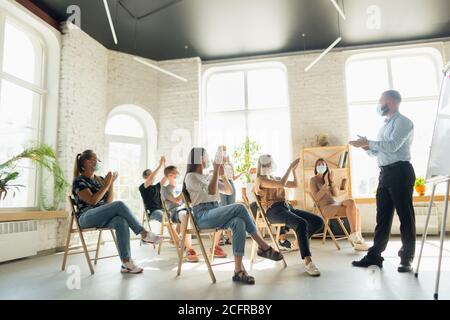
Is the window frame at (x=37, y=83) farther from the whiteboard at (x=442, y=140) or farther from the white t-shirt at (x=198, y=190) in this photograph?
the whiteboard at (x=442, y=140)

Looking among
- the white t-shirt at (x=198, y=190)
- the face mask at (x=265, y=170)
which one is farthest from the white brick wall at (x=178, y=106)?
the white t-shirt at (x=198, y=190)

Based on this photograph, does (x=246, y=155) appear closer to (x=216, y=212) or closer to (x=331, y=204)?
(x=331, y=204)

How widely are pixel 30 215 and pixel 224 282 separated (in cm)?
301

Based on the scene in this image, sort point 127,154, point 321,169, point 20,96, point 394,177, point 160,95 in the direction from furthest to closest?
point 160,95 → point 127,154 → point 20,96 → point 321,169 → point 394,177

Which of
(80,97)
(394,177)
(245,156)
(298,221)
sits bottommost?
(298,221)

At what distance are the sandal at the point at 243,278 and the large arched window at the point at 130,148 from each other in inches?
169

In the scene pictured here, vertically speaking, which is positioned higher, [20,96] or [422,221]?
[20,96]

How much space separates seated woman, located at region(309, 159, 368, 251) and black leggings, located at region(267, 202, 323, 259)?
103cm

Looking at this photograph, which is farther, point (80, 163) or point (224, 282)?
point (80, 163)

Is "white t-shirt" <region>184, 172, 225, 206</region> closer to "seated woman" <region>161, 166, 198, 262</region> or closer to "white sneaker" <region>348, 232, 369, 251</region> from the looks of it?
"seated woman" <region>161, 166, 198, 262</region>

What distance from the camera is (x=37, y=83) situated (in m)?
5.20

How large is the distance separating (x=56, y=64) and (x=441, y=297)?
18.5 feet

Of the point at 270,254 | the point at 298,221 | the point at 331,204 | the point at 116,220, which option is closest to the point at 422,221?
the point at 331,204

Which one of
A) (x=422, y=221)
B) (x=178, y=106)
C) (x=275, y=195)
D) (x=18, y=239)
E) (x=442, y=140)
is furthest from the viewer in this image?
(x=178, y=106)
